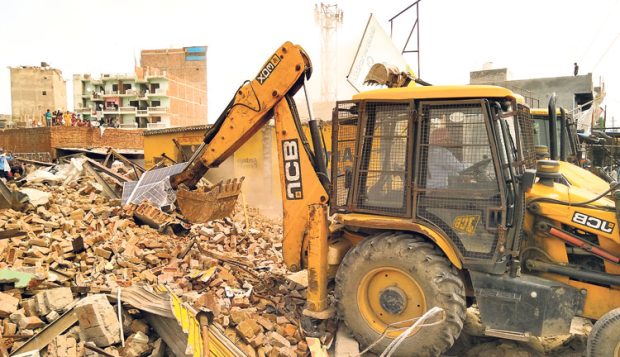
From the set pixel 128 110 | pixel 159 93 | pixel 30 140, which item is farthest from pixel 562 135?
pixel 128 110

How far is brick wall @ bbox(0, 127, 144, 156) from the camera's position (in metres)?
24.4

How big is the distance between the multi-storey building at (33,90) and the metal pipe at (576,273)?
65.0m

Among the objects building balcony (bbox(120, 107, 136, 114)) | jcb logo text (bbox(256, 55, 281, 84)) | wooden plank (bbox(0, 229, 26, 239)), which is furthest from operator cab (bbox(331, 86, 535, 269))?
building balcony (bbox(120, 107, 136, 114))

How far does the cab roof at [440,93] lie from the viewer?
394 centimetres

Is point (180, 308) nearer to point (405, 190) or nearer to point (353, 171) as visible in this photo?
point (353, 171)

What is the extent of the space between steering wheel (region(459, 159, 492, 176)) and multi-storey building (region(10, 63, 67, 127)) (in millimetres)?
64603

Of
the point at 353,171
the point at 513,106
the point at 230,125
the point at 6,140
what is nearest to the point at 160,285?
the point at 230,125

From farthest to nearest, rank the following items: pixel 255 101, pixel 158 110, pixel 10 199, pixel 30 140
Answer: pixel 158 110, pixel 30 140, pixel 10 199, pixel 255 101

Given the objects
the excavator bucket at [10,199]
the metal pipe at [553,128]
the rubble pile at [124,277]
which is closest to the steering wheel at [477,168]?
the metal pipe at [553,128]

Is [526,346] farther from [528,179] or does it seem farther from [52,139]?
[52,139]

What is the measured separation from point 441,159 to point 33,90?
218 feet

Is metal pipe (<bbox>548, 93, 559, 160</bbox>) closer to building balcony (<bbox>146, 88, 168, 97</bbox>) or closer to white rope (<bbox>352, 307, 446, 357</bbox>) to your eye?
white rope (<bbox>352, 307, 446, 357</bbox>)

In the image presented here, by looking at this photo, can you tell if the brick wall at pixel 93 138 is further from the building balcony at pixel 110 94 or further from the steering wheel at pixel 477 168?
the building balcony at pixel 110 94

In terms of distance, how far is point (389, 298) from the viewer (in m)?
→ 4.34
